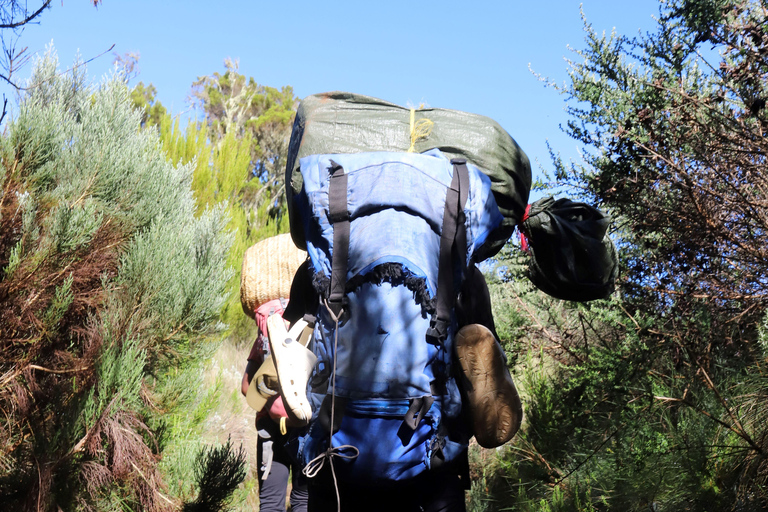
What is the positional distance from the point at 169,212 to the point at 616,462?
11.6 feet

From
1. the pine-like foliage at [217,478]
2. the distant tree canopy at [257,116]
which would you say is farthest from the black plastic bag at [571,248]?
the distant tree canopy at [257,116]

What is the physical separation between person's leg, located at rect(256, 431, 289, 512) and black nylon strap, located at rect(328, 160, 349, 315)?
108 inches

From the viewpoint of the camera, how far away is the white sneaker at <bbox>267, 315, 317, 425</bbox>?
191 centimetres

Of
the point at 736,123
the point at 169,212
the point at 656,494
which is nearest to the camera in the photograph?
the point at 736,123

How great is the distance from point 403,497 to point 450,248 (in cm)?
71

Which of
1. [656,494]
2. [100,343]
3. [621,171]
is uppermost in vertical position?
[621,171]

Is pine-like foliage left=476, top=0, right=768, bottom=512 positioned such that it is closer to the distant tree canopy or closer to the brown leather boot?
the brown leather boot

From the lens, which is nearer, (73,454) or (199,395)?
(73,454)

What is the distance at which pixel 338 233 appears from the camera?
197 centimetres

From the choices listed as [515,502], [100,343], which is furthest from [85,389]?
[515,502]

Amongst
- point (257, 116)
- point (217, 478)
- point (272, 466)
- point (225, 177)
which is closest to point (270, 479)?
point (272, 466)

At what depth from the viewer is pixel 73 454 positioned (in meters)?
4.42

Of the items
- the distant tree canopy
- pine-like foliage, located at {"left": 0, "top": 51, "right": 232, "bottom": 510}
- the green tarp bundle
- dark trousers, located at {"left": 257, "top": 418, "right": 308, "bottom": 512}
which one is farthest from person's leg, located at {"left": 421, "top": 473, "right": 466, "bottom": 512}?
the distant tree canopy

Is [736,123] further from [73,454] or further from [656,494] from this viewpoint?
[73,454]
